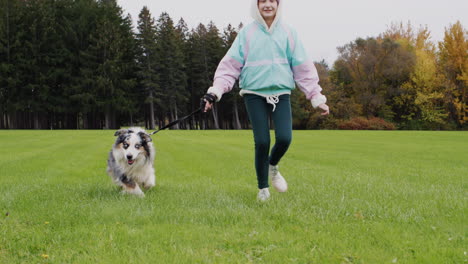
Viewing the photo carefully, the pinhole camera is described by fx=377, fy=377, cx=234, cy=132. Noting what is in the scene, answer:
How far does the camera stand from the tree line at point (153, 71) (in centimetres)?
4222

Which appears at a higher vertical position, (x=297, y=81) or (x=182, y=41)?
(x=182, y=41)

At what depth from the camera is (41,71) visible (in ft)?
140

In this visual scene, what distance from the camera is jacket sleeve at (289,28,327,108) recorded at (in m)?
5.00

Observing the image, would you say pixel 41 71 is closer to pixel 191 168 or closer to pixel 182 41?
pixel 182 41

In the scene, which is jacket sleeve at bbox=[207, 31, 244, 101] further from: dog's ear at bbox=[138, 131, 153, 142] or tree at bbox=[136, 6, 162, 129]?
tree at bbox=[136, 6, 162, 129]

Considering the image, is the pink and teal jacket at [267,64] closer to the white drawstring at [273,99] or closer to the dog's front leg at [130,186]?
the white drawstring at [273,99]

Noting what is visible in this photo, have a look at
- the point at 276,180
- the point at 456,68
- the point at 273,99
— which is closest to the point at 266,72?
the point at 273,99

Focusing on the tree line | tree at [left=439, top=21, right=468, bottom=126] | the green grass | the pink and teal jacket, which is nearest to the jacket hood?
the pink and teal jacket

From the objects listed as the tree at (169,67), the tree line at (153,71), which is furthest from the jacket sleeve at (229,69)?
the tree at (169,67)

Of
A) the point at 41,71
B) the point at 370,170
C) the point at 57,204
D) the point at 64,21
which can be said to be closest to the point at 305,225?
the point at 57,204

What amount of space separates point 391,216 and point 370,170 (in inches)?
223

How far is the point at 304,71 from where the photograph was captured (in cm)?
507

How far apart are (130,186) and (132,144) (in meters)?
0.67

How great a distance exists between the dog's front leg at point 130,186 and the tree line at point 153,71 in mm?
39069
